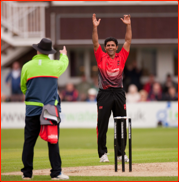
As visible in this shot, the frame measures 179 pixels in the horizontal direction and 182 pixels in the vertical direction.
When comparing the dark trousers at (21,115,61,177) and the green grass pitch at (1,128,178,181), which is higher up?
the dark trousers at (21,115,61,177)

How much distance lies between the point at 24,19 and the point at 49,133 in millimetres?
17597

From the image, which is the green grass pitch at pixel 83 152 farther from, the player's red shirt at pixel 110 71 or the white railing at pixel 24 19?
the white railing at pixel 24 19

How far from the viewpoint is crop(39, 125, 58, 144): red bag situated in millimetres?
6383

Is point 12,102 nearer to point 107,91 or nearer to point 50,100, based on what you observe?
point 107,91

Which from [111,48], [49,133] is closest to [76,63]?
[111,48]

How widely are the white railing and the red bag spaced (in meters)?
17.2

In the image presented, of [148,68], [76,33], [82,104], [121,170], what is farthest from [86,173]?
[148,68]

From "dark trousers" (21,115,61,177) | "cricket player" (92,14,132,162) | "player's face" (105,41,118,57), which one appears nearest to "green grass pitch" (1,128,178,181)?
"dark trousers" (21,115,61,177)

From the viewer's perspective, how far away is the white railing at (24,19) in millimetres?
22984

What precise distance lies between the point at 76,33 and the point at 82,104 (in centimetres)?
576

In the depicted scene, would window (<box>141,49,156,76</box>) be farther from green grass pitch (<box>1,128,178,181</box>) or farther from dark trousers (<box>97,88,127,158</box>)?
dark trousers (<box>97,88,127,158</box>)

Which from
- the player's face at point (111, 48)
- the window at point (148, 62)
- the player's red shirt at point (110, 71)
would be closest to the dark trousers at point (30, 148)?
the player's red shirt at point (110, 71)

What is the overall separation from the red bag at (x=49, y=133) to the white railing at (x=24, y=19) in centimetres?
1721

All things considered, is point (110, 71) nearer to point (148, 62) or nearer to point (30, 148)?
point (30, 148)
